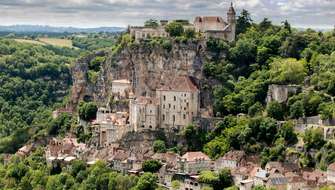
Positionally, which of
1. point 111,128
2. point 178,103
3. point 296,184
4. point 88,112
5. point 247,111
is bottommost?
point 296,184

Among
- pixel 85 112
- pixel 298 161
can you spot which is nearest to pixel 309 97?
pixel 298 161

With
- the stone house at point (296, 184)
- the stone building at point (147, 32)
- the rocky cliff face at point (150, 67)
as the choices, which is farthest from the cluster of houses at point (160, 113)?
the stone house at point (296, 184)

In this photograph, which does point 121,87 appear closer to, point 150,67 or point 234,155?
point 150,67

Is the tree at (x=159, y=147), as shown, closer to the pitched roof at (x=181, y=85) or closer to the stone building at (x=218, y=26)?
the pitched roof at (x=181, y=85)

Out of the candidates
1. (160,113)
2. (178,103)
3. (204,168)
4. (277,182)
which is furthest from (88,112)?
(277,182)

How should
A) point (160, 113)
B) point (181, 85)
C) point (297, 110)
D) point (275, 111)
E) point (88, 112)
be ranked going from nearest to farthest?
point (297, 110)
point (275, 111)
point (181, 85)
point (160, 113)
point (88, 112)

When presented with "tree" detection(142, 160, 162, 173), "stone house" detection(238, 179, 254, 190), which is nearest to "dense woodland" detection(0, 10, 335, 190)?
"tree" detection(142, 160, 162, 173)

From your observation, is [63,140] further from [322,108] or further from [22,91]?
[22,91]

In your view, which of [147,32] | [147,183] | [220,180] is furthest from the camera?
[147,32]
